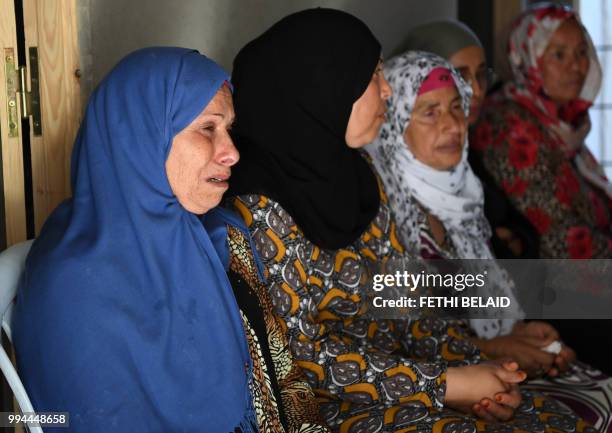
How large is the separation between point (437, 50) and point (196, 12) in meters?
1.15

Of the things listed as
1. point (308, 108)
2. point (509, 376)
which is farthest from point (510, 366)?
point (308, 108)

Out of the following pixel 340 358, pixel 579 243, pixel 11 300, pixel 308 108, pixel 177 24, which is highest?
pixel 177 24

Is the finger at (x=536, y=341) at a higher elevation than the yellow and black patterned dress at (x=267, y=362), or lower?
lower

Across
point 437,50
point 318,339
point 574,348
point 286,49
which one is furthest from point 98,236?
point 437,50

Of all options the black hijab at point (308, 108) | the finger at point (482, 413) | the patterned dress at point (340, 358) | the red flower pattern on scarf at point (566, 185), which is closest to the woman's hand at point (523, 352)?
the patterned dress at point (340, 358)

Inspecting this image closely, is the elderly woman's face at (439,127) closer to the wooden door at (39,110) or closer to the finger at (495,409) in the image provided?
the finger at (495,409)

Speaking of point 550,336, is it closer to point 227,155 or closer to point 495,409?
point 495,409

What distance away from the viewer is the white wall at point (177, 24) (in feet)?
6.75

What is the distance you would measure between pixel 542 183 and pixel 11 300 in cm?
205

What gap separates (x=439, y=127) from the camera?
2561 mm

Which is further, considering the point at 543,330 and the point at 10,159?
the point at 543,330

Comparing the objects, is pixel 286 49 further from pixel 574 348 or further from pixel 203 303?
pixel 574 348

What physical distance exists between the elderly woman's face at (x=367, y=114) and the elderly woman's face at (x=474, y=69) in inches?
44.8

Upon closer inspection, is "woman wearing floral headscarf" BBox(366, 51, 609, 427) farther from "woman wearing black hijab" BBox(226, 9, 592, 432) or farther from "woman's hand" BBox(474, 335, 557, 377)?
"woman wearing black hijab" BBox(226, 9, 592, 432)
